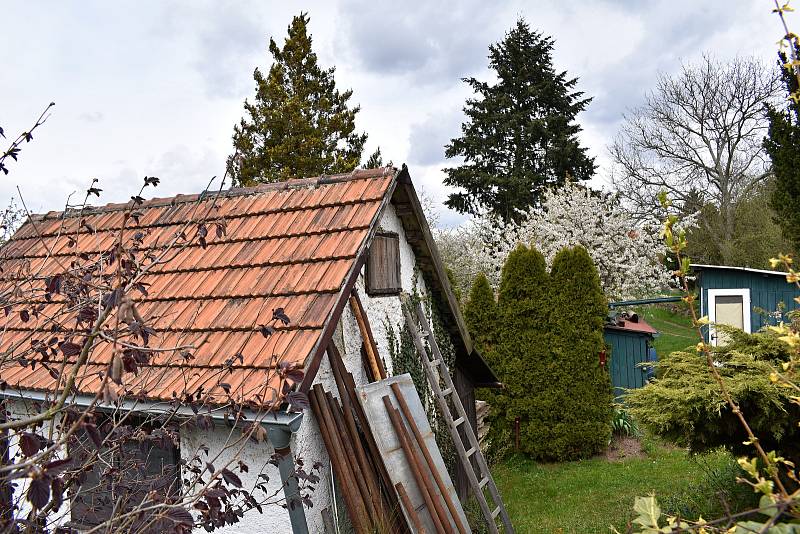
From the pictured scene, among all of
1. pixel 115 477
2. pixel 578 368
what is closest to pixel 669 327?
pixel 578 368

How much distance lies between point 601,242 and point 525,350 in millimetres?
9874

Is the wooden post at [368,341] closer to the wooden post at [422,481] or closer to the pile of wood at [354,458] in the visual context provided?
the pile of wood at [354,458]

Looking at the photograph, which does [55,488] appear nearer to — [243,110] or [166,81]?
[166,81]

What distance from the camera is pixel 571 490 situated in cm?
907

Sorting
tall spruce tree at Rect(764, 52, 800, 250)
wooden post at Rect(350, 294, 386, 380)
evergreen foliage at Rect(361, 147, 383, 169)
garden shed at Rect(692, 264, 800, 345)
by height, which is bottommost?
wooden post at Rect(350, 294, 386, 380)

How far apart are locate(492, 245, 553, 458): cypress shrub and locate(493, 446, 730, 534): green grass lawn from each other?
2.46 ft

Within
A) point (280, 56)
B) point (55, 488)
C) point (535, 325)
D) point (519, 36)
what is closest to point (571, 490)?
point (535, 325)

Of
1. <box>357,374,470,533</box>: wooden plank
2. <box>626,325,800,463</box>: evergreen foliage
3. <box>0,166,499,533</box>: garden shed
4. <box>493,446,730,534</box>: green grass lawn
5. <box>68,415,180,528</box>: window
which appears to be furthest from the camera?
<box>493,446,730,534</box>: green grass lawn

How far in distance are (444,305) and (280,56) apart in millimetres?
19212

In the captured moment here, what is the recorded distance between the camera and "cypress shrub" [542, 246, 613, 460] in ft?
34.8

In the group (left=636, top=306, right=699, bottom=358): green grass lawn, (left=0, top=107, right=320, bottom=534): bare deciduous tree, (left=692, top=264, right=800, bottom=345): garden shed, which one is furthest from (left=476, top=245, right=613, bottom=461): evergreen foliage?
(left=636, top=306, right=699, bottom=358): green grass lawn

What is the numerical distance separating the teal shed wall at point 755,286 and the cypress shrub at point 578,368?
197 inches

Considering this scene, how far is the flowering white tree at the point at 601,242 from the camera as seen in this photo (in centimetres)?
1908

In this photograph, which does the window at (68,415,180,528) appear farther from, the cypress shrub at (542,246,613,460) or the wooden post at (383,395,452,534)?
the cypress shrub at (542,246,613,460)
